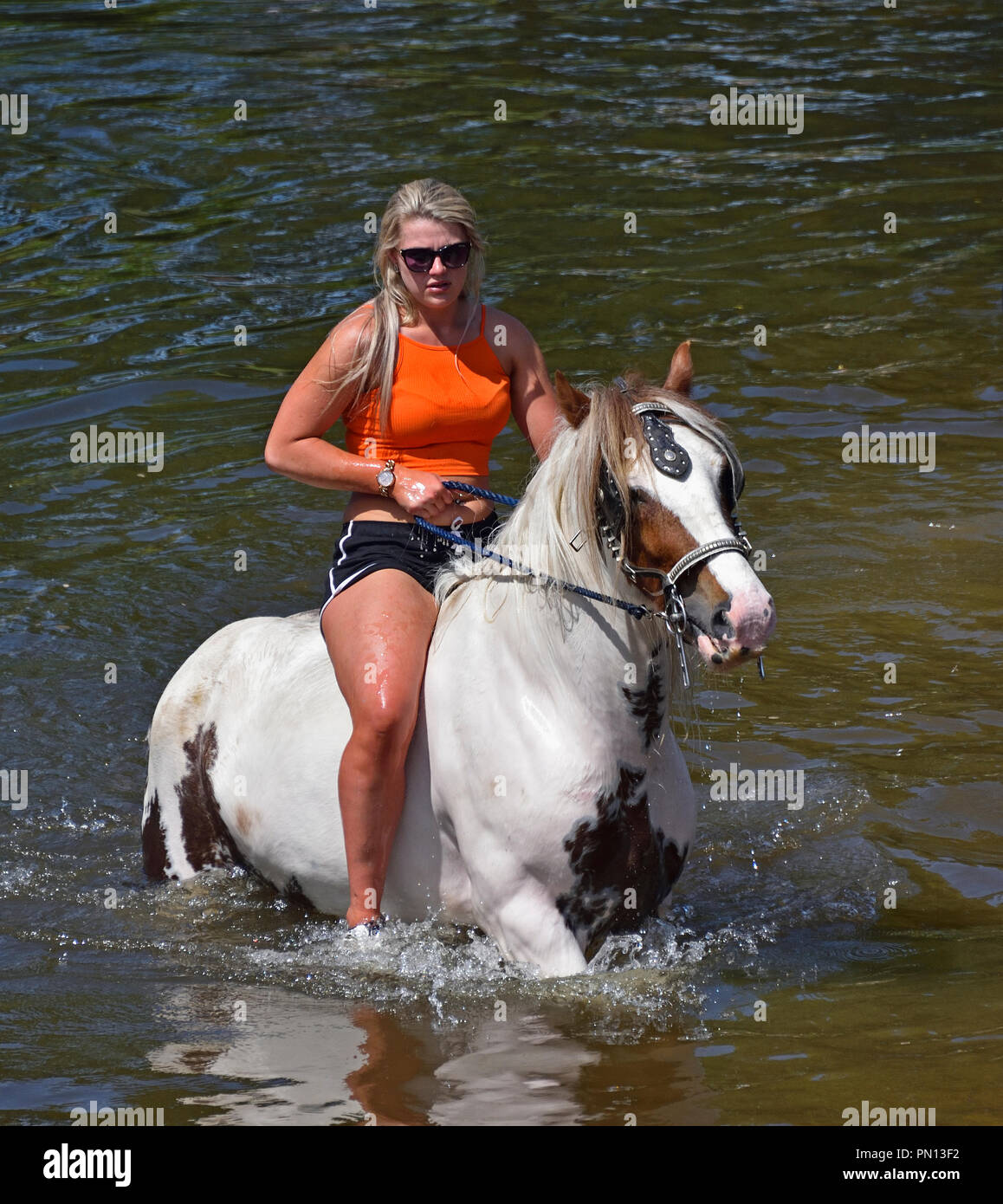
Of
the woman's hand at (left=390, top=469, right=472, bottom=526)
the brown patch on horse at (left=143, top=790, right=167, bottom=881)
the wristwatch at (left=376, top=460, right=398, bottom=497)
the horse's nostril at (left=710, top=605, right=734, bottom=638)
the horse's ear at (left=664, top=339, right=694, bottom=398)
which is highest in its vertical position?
the horse's ear at (left=664, top=339, right=694, bottom=398)

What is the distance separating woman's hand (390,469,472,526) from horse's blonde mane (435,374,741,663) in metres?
0.23

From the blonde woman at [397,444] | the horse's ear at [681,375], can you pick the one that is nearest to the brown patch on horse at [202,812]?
the blonde woman at [397,444]

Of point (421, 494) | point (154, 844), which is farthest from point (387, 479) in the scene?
point (154, 844)

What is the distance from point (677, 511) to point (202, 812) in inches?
96.0

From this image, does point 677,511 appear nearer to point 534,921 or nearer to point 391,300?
point 534,921

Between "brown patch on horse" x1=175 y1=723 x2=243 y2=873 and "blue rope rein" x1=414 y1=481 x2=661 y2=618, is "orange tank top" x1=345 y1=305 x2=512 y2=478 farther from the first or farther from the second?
"brown patch on horse" x1=175 y1=723 x2=243 y2=873

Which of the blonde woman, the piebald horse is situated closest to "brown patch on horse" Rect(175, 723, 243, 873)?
the piebald horse

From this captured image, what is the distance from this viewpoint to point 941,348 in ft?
38.2

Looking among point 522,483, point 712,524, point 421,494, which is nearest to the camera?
point 712,524

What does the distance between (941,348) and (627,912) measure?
26.1 feet

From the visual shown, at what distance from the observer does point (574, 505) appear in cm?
434

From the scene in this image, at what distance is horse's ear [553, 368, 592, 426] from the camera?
14.0 ft
